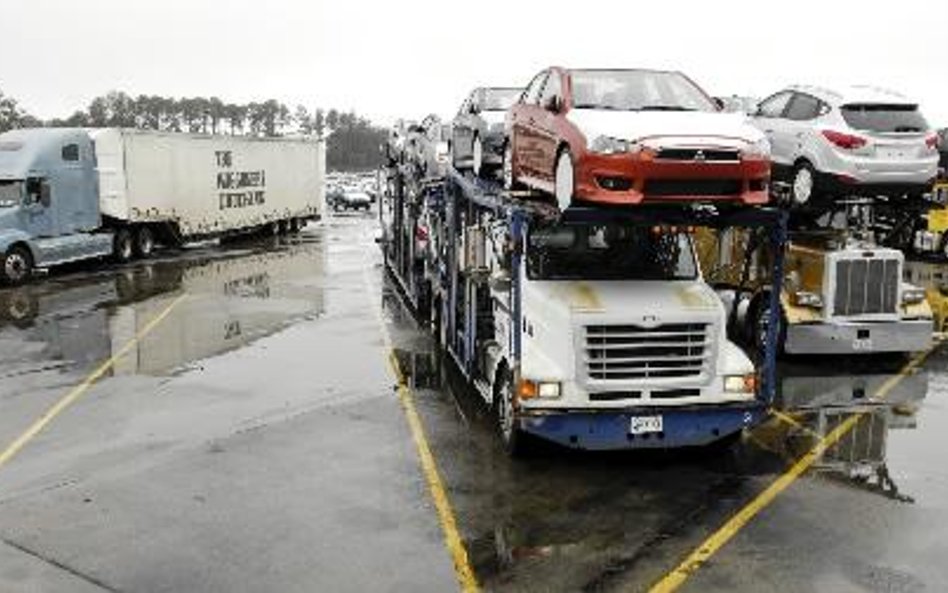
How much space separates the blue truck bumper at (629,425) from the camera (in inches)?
364

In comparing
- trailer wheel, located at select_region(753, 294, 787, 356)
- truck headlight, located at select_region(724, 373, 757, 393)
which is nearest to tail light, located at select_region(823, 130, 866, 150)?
trailer wheel, located at select_region(753, 294, 787, 356)

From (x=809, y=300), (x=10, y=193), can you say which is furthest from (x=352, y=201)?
(x=809, y=300)

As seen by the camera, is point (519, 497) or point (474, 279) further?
point (474, 279)

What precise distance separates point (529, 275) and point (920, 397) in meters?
6.18

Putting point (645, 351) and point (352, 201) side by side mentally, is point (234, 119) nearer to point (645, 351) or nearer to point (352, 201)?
point (352, 201)

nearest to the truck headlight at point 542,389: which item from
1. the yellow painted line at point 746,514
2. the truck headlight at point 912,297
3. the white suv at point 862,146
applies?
the yellow painted line at point 746,514

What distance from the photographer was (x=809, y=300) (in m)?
14.7

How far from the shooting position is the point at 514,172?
11.8 meters

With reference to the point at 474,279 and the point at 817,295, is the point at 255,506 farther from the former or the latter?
the point at 817,295

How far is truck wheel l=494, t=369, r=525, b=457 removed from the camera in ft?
32.2

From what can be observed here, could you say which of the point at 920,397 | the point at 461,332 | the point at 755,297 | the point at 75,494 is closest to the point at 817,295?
the point at 755,297

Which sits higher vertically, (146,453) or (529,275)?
(529,275)

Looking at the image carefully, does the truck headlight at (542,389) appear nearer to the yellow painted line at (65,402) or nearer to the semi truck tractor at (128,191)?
the yellow painted line at (65,402)

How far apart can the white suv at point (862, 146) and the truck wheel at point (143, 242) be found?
21.3m
